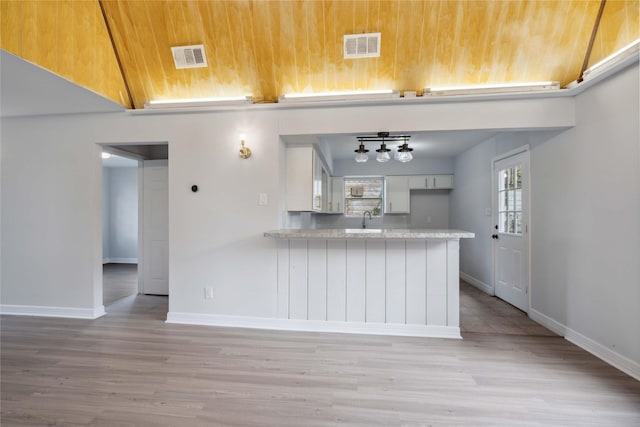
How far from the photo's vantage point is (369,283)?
3.08 metres

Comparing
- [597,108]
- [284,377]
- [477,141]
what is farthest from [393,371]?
[477,141]

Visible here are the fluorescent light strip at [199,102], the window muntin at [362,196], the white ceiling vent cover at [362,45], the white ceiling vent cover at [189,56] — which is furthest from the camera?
the window muntin at [362,196]

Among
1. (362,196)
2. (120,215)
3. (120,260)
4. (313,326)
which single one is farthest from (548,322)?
(120,215)

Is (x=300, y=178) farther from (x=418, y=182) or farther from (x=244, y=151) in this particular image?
(x=418, y=182)

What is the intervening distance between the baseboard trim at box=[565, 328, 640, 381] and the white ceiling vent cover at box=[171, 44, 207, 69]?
176 inches

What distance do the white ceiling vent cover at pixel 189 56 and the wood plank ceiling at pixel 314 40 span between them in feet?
0.18

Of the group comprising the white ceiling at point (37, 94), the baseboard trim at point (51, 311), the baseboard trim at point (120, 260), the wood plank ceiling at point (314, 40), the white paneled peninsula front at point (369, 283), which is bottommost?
the baseboard trim at point (120, 260)

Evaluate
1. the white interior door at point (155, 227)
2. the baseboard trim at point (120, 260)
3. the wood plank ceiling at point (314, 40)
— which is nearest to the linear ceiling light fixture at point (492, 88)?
the wood plank ceiling at point (314, 40)

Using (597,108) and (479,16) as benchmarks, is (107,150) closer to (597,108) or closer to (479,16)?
(479,16)

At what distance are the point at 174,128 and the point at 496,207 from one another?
4.44 metres

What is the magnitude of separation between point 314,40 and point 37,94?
9.12 ft

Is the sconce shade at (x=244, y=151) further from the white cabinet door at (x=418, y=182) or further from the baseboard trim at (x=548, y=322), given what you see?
the white cabinet door at (x=418, y=182)

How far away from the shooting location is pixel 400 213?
20.3ft

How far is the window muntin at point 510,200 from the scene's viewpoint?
381 centimetres
